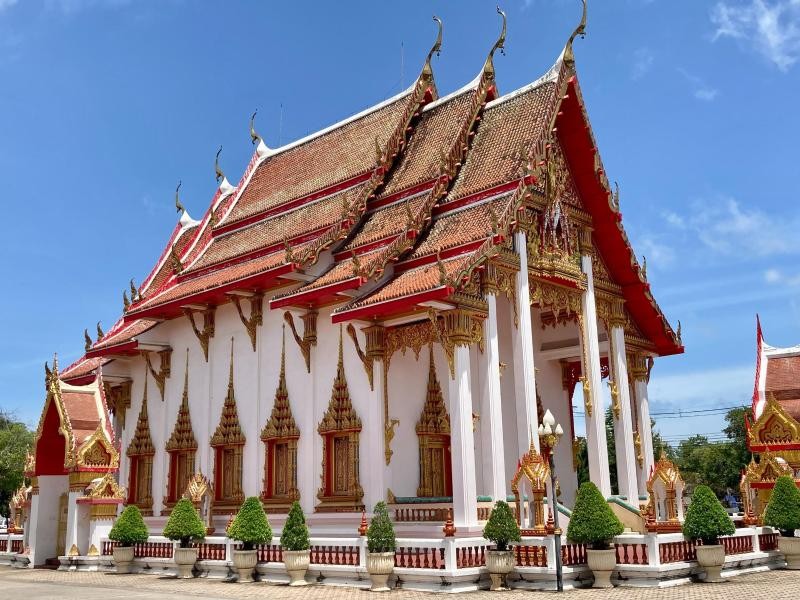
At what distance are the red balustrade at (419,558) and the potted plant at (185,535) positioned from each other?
13.1 ft

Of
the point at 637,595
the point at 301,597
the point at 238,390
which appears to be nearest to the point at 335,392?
the point at 238,390

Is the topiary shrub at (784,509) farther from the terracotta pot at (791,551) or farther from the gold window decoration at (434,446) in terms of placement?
the gold window decoration at (434,446)

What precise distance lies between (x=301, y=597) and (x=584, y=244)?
8843mm

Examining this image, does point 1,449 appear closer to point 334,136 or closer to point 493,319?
point 334,136

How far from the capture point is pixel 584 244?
16.4 metres

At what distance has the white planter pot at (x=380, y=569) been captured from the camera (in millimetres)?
11141

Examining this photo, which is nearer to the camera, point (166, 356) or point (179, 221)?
point (166, 356)

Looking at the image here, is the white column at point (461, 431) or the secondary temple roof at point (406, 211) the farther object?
the secondary temple roof at point (406, 211)

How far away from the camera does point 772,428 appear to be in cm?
1617

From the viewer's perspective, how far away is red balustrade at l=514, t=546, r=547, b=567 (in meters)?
11.0

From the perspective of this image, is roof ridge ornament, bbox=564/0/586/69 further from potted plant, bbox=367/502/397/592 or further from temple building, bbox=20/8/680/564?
potted plant, bbox=367/502/397/592

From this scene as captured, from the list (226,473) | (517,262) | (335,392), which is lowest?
(226,473)

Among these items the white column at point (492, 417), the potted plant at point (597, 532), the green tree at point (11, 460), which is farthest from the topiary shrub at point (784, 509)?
the green tree at point (11, 460)

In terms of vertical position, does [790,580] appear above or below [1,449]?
below
